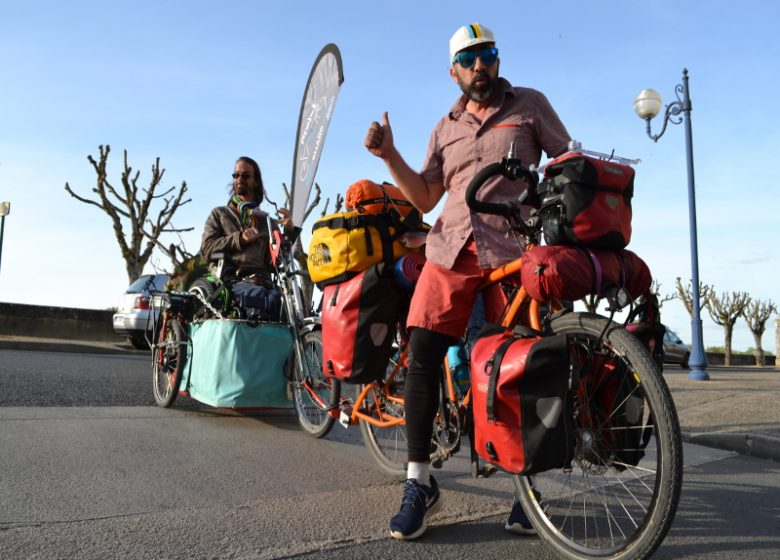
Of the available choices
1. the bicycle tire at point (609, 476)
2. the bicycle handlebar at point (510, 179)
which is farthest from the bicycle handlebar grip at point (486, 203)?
the bicycle tire at point (609, 476)

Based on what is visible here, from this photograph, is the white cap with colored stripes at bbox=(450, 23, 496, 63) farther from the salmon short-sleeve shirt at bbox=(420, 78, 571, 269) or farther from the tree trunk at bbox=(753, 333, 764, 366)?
the tree trunk at bbox=(753, 333, 764, 366)

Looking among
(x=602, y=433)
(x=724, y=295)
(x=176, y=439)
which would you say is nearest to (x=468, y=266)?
(x=602, y=433)

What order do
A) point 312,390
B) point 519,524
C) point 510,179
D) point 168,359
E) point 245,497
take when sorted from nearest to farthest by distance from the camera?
point 510,179, point 519,524, point 245,497, point 312,390, point 168,359

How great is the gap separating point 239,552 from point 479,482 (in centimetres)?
156

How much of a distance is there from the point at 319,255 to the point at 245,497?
1.23m

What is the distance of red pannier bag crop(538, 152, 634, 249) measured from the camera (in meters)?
2.29

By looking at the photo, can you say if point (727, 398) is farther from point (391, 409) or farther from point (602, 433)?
point (602, 433)

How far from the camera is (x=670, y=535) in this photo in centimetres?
275

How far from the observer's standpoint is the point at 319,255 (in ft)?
11.8

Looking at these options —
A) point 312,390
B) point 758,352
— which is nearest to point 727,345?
point 758,352

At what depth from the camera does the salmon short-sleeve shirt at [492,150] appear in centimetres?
289

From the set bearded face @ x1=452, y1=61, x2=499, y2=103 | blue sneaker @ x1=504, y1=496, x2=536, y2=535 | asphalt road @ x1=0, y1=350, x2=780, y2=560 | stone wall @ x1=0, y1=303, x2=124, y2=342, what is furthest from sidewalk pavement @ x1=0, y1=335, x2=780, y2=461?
stone wall @ x1=0, y1=303, x2=124, y2=342

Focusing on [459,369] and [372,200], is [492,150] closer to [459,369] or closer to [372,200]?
[372,200]

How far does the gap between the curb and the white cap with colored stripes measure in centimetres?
363
